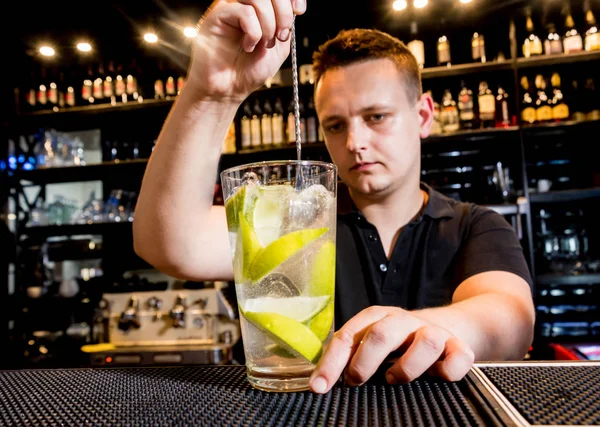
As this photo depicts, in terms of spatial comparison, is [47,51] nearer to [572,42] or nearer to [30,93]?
[30,93]

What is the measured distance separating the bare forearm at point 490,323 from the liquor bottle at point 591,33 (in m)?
2.33

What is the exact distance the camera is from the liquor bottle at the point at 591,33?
283 cm

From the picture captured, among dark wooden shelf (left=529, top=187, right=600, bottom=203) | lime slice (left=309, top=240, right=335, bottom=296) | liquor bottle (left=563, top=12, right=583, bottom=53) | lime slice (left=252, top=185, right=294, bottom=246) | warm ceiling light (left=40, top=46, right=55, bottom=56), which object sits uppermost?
warm ceiling light (left=40, top=46, right=55, bottom=56)

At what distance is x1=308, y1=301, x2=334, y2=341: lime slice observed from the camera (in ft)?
1.84

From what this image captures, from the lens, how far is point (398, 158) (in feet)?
5.08

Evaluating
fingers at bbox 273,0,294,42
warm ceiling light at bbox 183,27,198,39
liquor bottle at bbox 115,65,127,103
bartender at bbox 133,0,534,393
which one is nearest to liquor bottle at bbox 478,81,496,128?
bartender at bbox 133,0,534,393

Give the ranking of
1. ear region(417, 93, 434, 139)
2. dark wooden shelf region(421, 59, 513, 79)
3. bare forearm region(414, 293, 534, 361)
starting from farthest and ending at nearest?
dark wooden shelf region(421, 59, 513, 79), ear region(417, 93, 434, 139), bare forearm region(414, 293, 534, 361)

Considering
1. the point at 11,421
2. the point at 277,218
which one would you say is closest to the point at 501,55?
the point at 277,218

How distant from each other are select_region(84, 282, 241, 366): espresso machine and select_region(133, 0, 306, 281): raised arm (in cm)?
145

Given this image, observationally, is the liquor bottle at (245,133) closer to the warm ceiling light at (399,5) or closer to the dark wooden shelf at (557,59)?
the warm ceiling light at (399,5)

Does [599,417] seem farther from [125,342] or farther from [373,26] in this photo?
[373,26]

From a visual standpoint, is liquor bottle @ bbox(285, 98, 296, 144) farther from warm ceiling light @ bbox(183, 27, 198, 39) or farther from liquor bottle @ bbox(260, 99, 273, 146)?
warm ceiling light @ bbox(183, 27, 198, 39)

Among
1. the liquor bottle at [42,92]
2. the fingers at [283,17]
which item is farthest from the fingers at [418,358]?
the liquor bottle at [42,92]

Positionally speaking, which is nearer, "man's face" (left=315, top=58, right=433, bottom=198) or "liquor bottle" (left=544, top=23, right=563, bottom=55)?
"man's face" (left=315, top=58, right=433, bottom=198)
